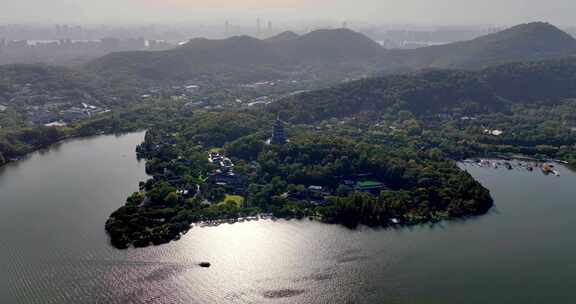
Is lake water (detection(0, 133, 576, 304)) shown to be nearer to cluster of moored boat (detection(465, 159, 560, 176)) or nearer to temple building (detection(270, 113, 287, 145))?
cluster of moored boat (detection(465, 159, 560, 176))

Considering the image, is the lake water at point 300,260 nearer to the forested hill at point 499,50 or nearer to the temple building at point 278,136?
the temple building at point 278,136

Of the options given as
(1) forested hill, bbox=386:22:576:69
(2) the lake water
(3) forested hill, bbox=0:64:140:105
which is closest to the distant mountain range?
(1) forested hill, bbox=386:22:576:69

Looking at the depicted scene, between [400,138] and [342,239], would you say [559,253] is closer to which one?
[342,239]

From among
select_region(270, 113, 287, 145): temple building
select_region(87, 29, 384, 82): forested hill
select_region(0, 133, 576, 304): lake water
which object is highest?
select_region(87, 29, 384, 82): forested hill

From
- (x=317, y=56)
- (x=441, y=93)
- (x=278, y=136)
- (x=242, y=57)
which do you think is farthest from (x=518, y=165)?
(x=317, y=56)

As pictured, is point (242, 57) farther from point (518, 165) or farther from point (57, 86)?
point (518, 165)

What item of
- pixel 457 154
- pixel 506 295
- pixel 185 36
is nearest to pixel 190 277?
pixel 506 295
